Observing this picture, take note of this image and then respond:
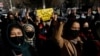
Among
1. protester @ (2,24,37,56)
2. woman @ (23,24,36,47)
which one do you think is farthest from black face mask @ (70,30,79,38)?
woman @ (23,24,36,47)

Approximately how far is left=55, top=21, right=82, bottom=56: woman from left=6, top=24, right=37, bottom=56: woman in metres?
0.44

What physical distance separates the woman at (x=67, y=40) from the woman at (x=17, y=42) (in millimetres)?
439

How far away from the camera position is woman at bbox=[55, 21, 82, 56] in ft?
15.6

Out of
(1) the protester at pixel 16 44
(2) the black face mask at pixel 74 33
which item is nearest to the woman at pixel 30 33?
(2) the black face mask at pixel 74 33

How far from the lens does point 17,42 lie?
15.9 ft

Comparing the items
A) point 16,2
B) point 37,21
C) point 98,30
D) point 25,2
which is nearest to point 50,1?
point 25,2

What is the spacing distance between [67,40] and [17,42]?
2.12ft

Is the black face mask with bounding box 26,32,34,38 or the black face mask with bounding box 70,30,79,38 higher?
the black face mask with bounding box 70,30,79,38

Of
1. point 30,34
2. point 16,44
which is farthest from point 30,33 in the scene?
point 16,44

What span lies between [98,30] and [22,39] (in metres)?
1.30

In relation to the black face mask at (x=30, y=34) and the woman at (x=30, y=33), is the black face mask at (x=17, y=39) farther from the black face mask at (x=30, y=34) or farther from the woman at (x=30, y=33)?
the black face mask at (x=30, y=34)

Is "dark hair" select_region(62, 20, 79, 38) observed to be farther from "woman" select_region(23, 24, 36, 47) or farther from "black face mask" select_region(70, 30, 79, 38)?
"woman" select_region(23, 24, 36, 47)

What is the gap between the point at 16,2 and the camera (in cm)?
6388

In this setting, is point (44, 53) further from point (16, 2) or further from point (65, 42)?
point (16, 2)
